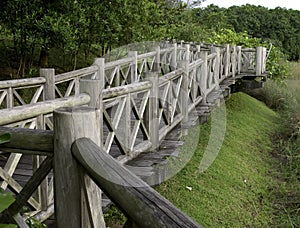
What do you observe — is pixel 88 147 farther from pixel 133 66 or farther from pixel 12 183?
pixel 133 66

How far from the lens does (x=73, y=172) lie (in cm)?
188

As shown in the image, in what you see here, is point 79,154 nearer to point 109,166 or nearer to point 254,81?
point 109,166

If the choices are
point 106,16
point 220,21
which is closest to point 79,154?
point 106,16

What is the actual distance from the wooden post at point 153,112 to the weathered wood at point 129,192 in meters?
2.82

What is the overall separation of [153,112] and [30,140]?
279 cm

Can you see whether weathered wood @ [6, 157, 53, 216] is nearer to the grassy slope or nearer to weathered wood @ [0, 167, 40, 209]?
weathered wood @ [0, 167, 40, 209]

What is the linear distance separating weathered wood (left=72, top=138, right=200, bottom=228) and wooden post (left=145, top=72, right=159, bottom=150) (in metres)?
2.82

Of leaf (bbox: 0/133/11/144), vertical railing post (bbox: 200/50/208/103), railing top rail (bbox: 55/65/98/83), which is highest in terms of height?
leaf (bbox: 0/133/11/144)

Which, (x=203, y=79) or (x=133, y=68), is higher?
(x=133, y=68)

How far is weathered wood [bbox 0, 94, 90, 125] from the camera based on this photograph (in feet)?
7.36

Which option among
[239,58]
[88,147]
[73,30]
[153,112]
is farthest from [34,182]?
[239,58]

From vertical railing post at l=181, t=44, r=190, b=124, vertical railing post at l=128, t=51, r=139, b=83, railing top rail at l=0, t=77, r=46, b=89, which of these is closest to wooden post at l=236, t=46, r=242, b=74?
vertical railing post at l=128, t=51, r=139, b=83

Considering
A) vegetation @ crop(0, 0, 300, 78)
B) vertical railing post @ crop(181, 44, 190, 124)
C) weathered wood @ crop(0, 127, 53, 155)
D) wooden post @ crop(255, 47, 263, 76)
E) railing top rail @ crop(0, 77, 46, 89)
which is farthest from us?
wooden post @ crop(255, 47, 263, 76)

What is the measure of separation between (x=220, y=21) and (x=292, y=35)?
9.75 metres
